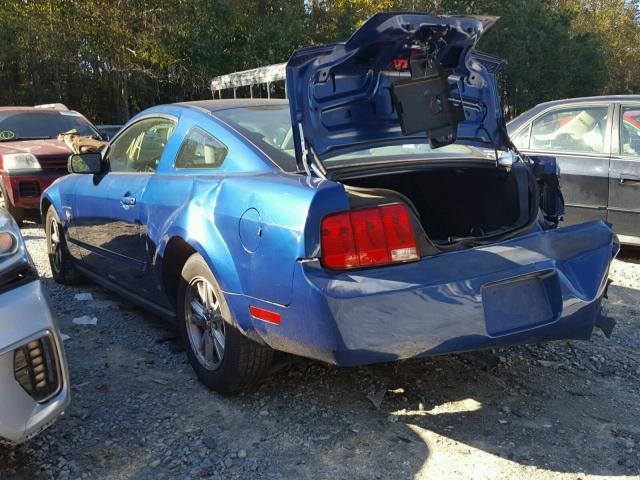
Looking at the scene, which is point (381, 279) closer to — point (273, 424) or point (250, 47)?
point (273, 424)

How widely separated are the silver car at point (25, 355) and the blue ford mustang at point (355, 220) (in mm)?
789

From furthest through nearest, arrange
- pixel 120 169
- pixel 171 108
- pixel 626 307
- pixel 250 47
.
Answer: pixel 250 47
pixel 626 307
pixel 120 169
pixel 171 108

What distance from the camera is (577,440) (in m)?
2.71

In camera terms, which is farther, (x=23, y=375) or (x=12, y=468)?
(x=12, y=468)

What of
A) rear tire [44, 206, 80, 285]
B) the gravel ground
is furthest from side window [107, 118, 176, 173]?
the gravel ground

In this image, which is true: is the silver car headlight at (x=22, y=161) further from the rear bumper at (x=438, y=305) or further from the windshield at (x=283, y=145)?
the rear bumper at (x=438, y=305)

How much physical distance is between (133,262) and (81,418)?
1.13 metres

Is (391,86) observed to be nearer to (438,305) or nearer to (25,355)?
(438,305)

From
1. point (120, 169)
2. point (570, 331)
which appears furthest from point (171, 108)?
point (570, 331)

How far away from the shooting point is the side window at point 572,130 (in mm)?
5820

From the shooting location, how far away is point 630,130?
223 inches

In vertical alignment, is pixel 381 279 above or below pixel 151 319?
above

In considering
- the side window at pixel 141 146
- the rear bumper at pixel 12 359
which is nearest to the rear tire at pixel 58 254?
the side window at pixel 141 146

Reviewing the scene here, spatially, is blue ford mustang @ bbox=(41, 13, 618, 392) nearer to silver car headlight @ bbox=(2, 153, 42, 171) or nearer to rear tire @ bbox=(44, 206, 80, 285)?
rear tire @ bbox=(44, 206, 80, 285)
